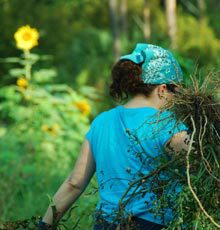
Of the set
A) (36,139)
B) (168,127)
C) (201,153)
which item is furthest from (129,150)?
(36,139)

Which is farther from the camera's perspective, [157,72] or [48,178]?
[48,178]

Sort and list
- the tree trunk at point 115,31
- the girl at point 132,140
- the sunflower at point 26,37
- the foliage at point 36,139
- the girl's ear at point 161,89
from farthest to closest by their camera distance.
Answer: the tree trunk at point 115,31 → the sunflower at point 26,37 → the foliage at point 36,139 → the girl's ear at point 161,89 → the girl at point 132,140

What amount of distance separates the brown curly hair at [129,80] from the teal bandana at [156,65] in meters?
0.02

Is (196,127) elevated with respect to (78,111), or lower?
elevated

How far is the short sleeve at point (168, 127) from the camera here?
3578 mm

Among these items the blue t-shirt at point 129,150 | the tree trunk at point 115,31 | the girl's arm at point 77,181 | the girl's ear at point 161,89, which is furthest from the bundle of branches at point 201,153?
the tree trunk at point 115,31

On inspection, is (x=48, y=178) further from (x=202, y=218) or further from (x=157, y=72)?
(x=202, y=218)

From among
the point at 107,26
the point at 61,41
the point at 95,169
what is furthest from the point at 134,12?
the point at 95,169

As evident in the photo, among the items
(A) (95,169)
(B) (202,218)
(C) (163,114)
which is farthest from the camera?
(A) (95,169)

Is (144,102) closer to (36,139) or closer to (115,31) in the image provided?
(36,139)

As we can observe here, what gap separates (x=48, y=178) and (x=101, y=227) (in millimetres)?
4157

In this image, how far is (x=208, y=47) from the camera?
24531mm

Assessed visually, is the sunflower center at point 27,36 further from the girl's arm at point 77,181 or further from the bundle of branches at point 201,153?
the bundle of branches at point 201,153

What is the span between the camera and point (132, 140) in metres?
3.87
